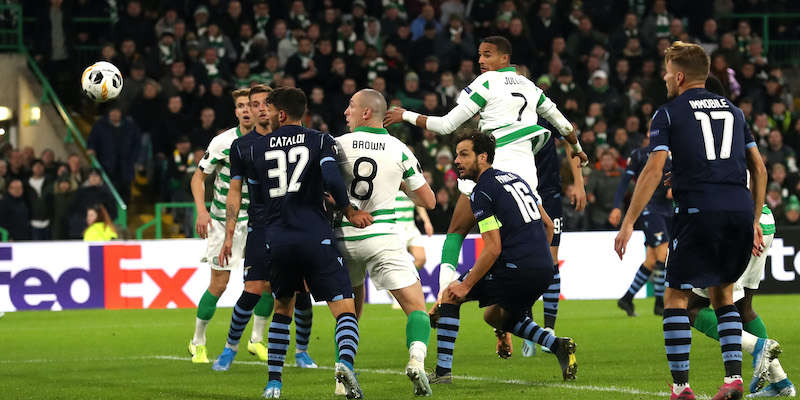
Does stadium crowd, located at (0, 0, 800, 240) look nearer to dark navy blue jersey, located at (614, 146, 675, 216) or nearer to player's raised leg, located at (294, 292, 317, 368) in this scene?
dark navy blue jersey, located at (614, 146, 675, 216)

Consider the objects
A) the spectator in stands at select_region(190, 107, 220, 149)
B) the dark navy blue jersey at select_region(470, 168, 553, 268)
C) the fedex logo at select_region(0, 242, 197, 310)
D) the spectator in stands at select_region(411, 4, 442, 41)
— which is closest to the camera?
the dark navy blue jersey at select_region(470, 168, 553, 268)

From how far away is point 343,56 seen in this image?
74.5ft

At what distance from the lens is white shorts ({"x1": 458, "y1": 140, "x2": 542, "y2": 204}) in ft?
32.2

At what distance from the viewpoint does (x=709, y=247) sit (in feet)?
22.5

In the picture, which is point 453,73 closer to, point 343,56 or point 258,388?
point 343,56

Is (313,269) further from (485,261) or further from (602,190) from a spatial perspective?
(602,190)

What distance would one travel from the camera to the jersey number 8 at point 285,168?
300 inches

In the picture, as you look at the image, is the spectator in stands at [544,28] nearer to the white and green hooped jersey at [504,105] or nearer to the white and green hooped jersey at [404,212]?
the white and green hooped jersey at [404,212]

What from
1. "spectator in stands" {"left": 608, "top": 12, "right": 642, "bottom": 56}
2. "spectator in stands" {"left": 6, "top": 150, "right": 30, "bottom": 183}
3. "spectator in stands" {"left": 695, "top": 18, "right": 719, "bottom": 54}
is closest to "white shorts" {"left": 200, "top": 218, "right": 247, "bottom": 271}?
"spectator in stands" {"left": 6, "top": 150, "right": 30, "bottom": 183}

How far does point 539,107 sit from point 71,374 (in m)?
4.61

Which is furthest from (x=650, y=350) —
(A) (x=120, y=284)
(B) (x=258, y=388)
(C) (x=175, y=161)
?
(C) (x=175, y=161)

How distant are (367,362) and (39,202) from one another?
37.0ft

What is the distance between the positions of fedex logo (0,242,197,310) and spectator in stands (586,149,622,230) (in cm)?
679

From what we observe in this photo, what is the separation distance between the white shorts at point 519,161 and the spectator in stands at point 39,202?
12082 millimetres
